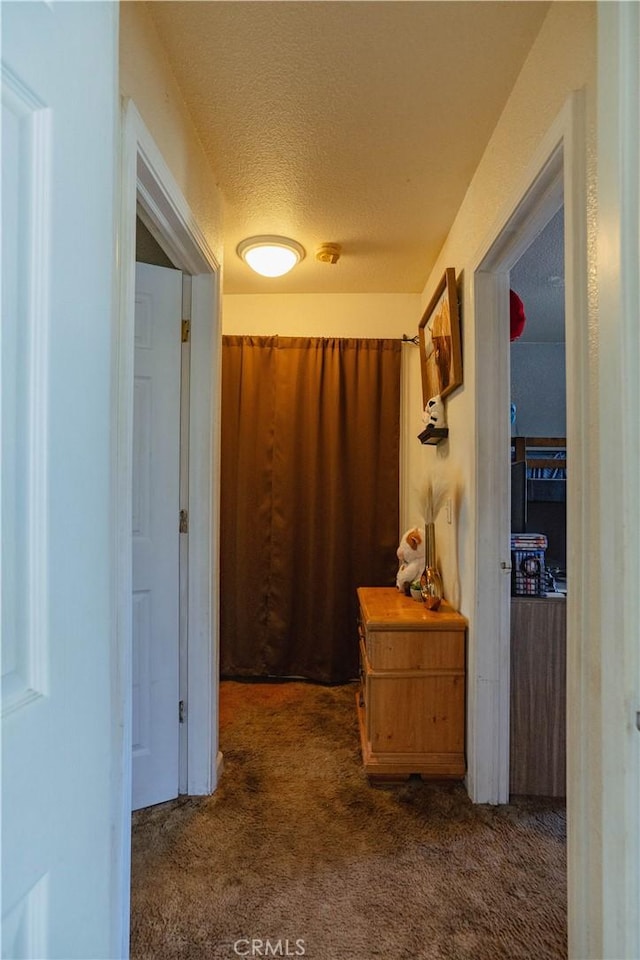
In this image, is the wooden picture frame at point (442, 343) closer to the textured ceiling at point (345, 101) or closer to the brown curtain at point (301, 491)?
the textured ceiling at point (345, 101)

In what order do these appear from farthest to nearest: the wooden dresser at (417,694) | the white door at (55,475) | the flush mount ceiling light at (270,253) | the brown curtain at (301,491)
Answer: the brown curtain at (301,491) < the flush mount ceiling light at (270,253) < the wooden dresser at (417,694) < the white door at (55,475)

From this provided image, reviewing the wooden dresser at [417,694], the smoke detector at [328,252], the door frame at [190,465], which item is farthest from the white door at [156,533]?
the smoke detector at [328,252]

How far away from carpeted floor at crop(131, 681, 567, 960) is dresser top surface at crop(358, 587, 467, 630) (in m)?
0.68

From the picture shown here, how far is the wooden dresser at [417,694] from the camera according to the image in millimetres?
2025

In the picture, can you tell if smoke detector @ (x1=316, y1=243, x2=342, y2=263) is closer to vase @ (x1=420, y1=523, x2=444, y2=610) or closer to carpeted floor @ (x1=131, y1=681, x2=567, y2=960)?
vase @ (x1=420, y1=523, x2=444, y2=610)

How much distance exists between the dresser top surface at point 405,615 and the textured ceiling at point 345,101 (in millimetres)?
1857

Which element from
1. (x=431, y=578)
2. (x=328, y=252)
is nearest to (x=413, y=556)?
(x=431, y=578)

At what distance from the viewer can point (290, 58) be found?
1.41 metres

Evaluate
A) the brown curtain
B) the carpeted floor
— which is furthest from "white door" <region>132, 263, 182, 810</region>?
the brown curtain

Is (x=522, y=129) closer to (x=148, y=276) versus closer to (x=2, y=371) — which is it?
(x=148, y=276)
